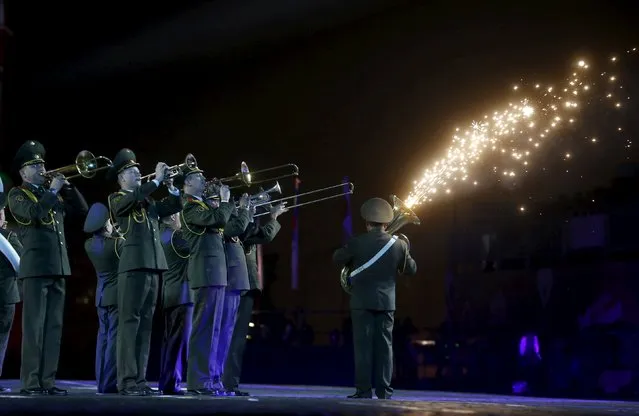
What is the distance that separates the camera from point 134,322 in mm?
9094

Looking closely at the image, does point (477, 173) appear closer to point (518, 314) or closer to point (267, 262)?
point (518, 314)

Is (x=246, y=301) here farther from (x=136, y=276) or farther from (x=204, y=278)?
(x=136, y=276)

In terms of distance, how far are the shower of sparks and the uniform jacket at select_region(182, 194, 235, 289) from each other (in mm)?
3989

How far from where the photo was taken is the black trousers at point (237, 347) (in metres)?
10.4

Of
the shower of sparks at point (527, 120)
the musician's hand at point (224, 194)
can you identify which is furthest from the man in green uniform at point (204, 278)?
the shower of sparks at point (527, 120)

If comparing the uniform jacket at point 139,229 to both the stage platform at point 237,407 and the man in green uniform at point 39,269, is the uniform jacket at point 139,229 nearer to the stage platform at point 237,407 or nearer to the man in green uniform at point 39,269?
the man in green uniform at point 39,269

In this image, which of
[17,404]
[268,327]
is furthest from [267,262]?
[17,404]

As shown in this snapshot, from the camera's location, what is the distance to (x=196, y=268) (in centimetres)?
953

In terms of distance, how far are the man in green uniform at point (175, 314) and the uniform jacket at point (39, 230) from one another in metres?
1.16

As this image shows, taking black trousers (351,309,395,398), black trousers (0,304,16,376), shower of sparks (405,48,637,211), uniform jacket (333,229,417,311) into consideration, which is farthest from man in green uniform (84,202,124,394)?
shower of sparks (405,48,637,211)

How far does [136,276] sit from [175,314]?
1.04 meters

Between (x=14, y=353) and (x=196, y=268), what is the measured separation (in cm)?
876

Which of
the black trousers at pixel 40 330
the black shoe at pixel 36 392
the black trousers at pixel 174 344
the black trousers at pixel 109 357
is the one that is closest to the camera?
the black shoe at pixel 36 392

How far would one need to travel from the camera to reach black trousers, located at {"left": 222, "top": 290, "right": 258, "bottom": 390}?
10.4 m
